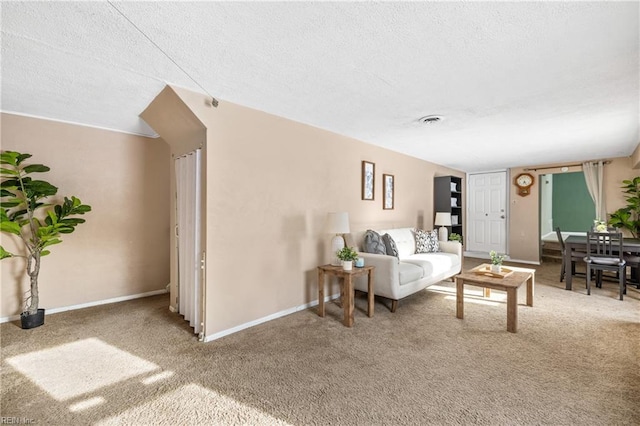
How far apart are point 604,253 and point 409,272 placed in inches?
117

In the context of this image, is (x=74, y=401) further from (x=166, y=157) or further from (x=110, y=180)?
(x=166, y=157)

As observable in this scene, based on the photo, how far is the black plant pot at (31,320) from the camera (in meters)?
2.96

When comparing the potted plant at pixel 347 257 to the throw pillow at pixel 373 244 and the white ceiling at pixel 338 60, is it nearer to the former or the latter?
the throw pillow at pixel 373 244

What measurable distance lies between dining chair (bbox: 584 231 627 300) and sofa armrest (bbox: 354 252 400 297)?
2.95 meters

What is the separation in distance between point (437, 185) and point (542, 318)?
143 inches

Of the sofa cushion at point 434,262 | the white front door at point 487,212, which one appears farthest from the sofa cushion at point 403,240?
the white front door at point 487,212

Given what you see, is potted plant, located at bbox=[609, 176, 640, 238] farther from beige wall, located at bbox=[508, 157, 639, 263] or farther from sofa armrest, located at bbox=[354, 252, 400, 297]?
sofa armrest, located at bbox=[354, 252, 400, 297]

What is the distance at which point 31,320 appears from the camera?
9.78 ft

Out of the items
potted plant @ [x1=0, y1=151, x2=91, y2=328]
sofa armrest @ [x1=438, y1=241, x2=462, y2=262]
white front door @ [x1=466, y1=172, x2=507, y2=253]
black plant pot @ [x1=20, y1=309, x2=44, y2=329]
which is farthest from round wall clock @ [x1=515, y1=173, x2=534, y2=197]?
black plant pot @ [x1=20, y1=309, x2=44, y2=329]

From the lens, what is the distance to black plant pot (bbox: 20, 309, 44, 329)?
116 inches

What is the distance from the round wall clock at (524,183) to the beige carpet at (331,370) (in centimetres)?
401

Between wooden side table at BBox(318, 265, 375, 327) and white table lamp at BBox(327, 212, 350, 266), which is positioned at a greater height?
white table lamp at BBox(327, 212, 350, 266)

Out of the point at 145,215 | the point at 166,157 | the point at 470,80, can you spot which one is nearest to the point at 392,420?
the point at 470,80

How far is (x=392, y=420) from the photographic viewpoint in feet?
5.59
